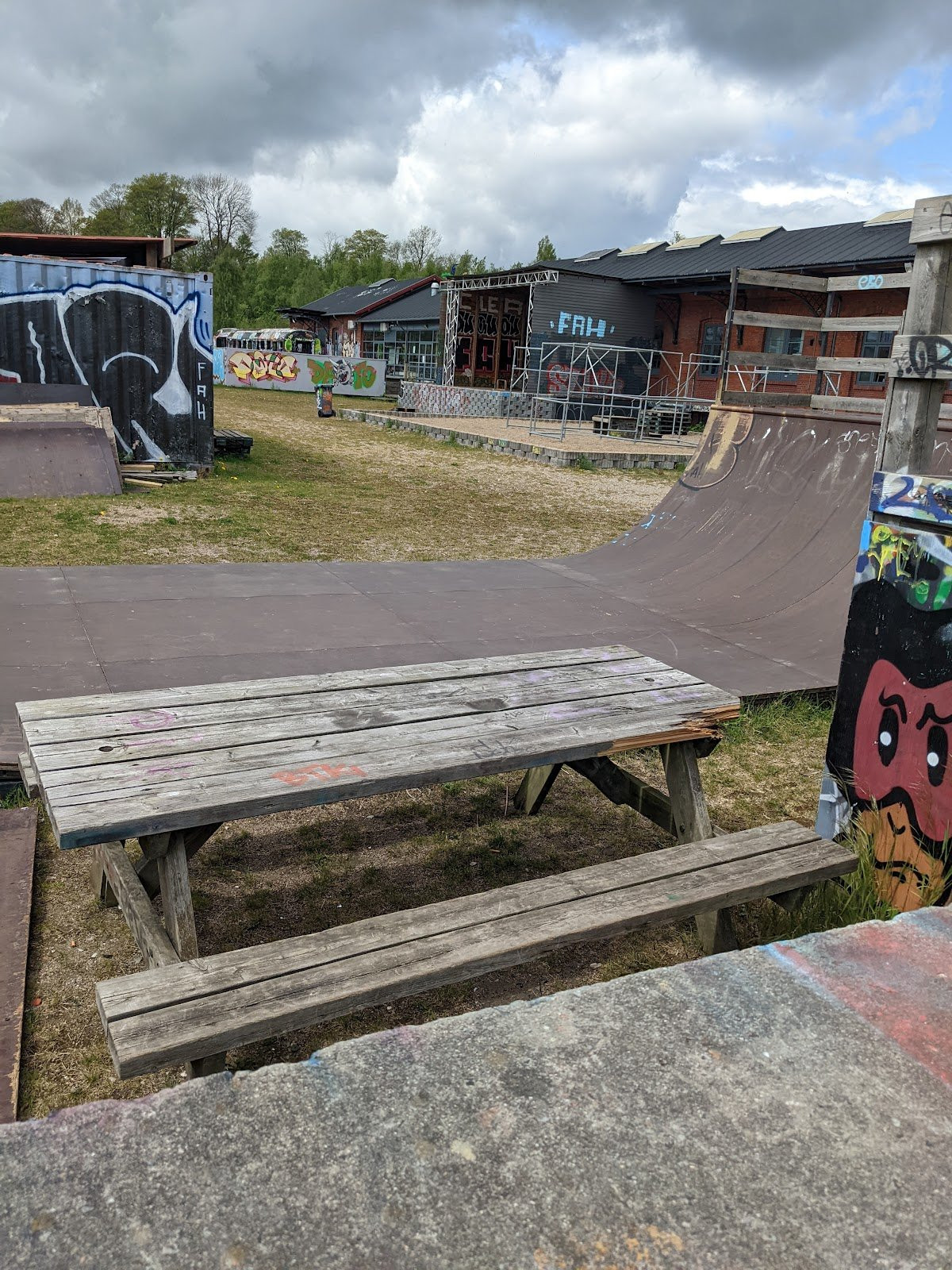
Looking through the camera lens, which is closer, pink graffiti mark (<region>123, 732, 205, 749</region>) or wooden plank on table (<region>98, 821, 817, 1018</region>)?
wooden plank on table (<region>98, 821, 817, 1018</region>)

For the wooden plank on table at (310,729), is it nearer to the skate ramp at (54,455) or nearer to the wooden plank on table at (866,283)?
the wooden plank on table at (866,283)

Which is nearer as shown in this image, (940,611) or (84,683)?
(940,611)

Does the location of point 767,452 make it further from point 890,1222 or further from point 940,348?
point 890,1222

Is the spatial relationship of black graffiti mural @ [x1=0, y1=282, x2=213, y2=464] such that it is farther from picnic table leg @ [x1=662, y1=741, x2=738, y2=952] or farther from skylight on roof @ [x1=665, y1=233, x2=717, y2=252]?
skylight on roof @ [x1=665, y1=233, x2=717, y2=252]

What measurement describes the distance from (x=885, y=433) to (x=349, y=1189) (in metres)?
2.42

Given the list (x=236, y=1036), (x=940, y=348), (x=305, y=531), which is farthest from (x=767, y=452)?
(x=236, y=1036)

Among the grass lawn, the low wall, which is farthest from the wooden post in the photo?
the low wall

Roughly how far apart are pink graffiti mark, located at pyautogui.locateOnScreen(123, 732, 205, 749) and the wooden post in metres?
2.15

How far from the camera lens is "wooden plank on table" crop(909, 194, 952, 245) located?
8.27 feet

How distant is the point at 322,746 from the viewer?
2.67 m

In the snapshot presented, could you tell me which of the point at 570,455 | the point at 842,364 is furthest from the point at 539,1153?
the point at 570,455

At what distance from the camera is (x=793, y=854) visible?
2.73m

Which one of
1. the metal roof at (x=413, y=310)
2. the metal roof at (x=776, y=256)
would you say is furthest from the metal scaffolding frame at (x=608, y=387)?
the metal roof at (x=413, y=310)

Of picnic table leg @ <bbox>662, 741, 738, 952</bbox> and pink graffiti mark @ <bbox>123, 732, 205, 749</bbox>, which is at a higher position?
pink graffiti mark @ <bbox>123, 732, 205, 749</bbox>
